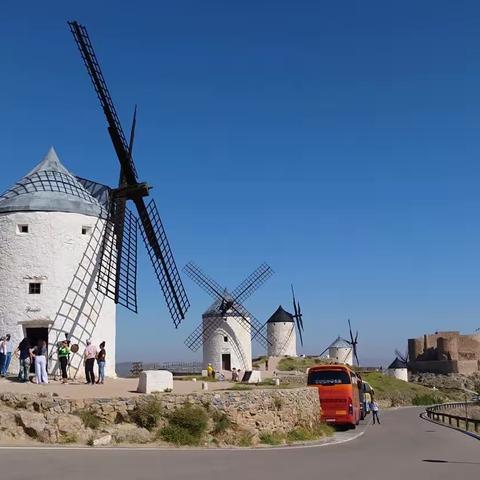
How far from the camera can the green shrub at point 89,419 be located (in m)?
15.5

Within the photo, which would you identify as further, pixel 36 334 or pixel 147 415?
pixel 36 334

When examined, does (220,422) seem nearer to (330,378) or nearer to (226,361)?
(330,378)

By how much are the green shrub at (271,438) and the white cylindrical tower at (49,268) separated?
970cm

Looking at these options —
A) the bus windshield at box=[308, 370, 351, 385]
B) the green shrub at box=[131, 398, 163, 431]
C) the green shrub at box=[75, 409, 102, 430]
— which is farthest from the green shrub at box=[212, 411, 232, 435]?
the bus windshield at box=[308, 370, 351, 385]

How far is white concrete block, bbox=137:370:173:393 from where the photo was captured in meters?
18.2

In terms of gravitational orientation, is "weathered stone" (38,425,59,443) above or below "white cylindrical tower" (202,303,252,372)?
below

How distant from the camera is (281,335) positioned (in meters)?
68.1

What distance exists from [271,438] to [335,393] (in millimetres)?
7441

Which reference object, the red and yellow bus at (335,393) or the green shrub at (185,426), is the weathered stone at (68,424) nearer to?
the green shrub at (185,426)

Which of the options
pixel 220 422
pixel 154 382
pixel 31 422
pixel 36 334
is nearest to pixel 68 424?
pixel 31 422

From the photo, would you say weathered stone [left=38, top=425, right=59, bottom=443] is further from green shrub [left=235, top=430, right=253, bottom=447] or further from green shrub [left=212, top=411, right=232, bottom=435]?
green shrub [left=235, top=430, right=253, bottom=447]

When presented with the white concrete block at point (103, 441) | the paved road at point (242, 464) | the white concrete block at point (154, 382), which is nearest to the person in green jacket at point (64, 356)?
the white concrete block at point (154, 382)

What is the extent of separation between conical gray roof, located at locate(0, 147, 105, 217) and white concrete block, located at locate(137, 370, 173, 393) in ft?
29.7

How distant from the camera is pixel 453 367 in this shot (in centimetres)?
8556
